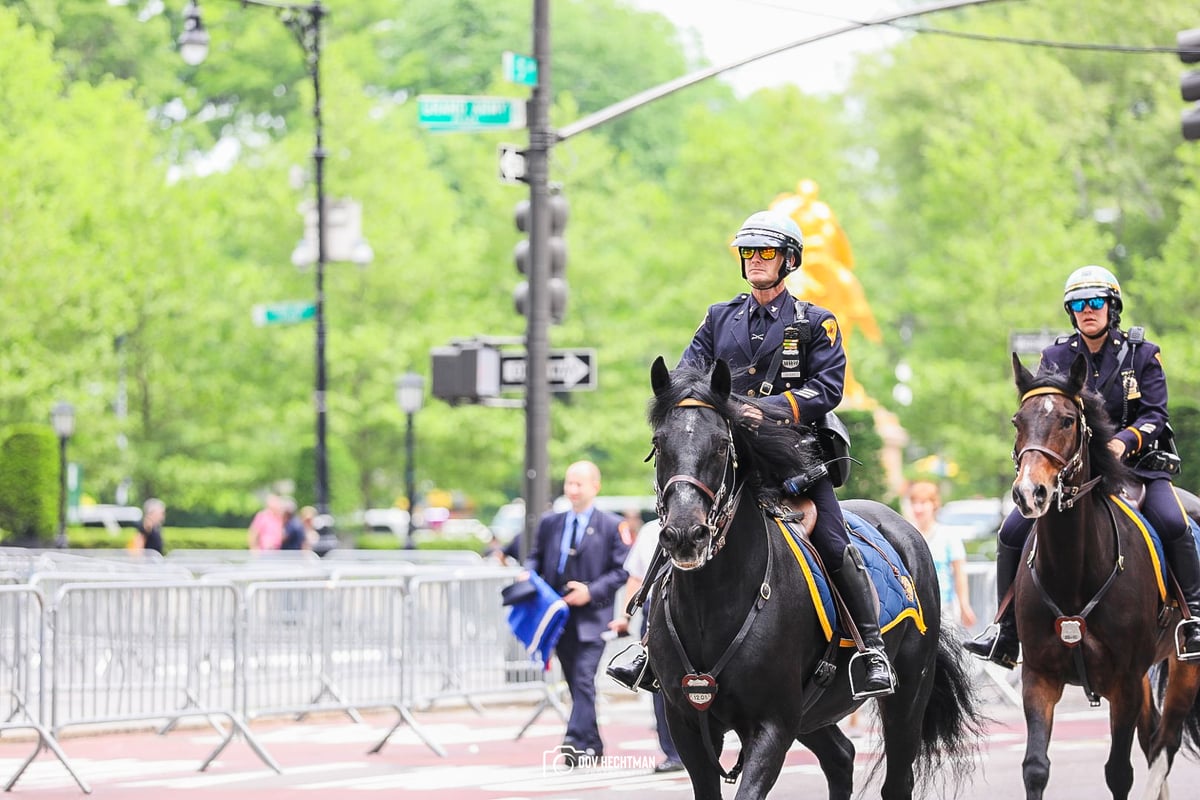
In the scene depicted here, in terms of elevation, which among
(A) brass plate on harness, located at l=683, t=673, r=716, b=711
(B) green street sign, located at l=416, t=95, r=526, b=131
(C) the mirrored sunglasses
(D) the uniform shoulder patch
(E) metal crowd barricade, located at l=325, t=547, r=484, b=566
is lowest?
(E) metal crowd barricade, located at l=325, t=547, r=484, b=566

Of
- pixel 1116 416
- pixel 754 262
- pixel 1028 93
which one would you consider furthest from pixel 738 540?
pixel 1028 93

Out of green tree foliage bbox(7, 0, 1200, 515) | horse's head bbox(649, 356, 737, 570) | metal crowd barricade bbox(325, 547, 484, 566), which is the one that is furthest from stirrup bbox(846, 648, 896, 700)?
green tree foliage bbox(7, 0, 1200, 515)

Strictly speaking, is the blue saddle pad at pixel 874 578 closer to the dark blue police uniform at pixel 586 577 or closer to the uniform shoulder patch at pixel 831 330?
the uniform shoulder patch at pixel 831 330

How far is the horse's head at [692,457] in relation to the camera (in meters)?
6.82

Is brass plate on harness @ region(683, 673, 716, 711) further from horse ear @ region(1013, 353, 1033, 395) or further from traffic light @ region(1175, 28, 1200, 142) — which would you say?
traffic light @ region(1175, 28, 1200, 142)

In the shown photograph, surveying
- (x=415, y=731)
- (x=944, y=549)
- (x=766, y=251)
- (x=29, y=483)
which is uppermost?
(x=766, y=251)

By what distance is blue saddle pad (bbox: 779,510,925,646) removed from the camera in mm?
7914

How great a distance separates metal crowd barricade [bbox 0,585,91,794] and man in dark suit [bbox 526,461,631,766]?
11.5 ft

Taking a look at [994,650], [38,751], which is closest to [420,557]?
[38,751]

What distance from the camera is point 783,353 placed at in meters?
8.19

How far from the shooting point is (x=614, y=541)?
1413 cm

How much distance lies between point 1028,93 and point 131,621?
1574 inches

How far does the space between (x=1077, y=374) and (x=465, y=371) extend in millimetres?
9225

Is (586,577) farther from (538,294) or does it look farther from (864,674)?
(864,674)
